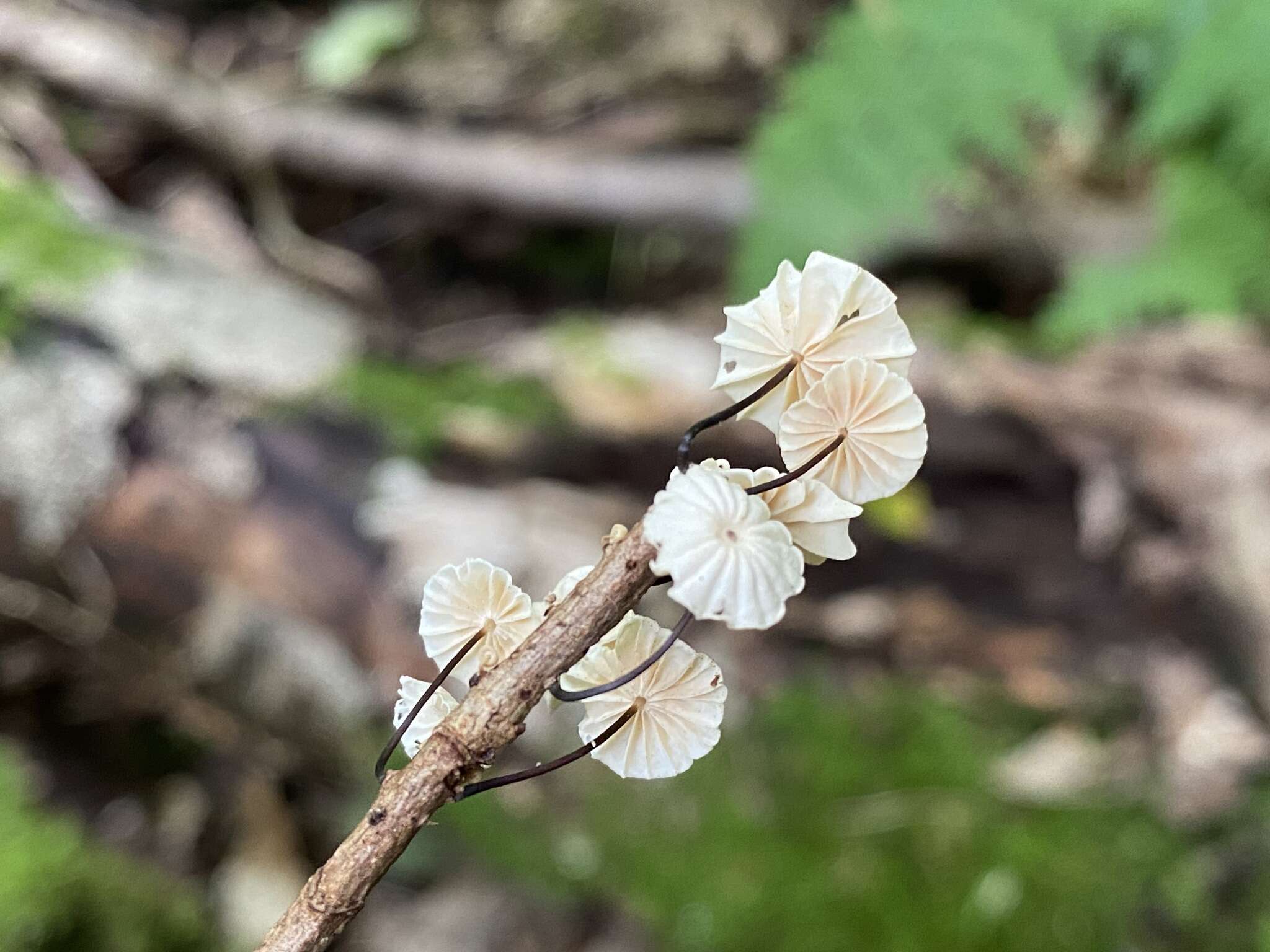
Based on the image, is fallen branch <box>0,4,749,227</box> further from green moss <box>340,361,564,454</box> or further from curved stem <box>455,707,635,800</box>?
curved stem <box>455,707,635,800</box>

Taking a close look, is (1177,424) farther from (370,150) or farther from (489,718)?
(370,150)

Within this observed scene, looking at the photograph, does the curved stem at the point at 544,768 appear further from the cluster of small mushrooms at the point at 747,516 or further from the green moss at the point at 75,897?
the green moss at the point at 75,897

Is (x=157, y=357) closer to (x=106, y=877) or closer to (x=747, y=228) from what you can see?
(x=106, y=877)

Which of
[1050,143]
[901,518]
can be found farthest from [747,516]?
[1050,143]

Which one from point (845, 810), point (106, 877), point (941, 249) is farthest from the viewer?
point (941, 249)

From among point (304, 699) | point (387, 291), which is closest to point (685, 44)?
point (387, 291)
